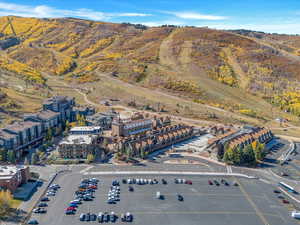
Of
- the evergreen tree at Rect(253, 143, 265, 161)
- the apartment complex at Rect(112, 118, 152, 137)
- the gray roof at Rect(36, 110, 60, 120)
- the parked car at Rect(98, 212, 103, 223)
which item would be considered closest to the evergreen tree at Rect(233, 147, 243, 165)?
the evergreen tree at Rect(253, 143, 265, 161)

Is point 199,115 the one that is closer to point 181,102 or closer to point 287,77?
point 181,102

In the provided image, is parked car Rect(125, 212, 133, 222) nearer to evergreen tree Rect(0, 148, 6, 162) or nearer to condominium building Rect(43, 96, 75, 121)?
evergreen tree Rect(0, 148, 6, 162)

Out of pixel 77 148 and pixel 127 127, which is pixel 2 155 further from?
pixel 127 127

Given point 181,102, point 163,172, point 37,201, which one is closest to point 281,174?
point 163,172

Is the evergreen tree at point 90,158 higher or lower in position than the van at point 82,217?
higher

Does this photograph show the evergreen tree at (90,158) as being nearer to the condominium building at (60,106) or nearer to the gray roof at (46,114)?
the gray roof at (46,114)

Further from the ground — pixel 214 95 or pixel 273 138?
pixel 214 95

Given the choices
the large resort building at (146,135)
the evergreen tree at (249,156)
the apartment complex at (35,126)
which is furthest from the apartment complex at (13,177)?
the evergreen tree at (249,156)
